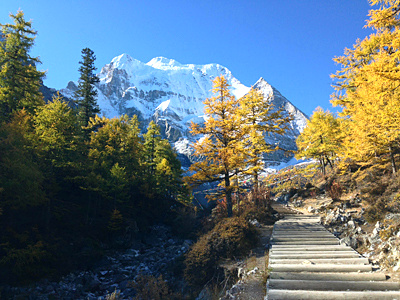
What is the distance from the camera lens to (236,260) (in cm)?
894

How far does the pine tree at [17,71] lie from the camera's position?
18.7m

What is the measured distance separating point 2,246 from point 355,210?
19.7m

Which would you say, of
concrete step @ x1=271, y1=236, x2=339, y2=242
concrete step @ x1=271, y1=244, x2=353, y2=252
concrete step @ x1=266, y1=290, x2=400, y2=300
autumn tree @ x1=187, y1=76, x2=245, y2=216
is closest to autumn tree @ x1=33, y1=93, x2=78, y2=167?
autumn tree @ x1=187, y1=76, x2=245, y2=216

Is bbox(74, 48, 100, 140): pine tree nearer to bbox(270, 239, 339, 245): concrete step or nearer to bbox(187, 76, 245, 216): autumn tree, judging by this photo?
bbox(187, 76, 245, 216): autumn tree

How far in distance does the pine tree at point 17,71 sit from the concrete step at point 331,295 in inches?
853

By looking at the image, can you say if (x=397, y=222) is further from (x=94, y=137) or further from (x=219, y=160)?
(x=94, y=137)

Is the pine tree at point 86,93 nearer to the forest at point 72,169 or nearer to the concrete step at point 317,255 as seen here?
the forest at point 72,169

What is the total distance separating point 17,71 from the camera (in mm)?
19609

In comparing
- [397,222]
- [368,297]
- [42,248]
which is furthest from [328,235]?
[42,248]

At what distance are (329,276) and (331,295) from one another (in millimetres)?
1127

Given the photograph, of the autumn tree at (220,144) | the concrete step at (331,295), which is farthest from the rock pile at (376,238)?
the autumn tree at (220,144)

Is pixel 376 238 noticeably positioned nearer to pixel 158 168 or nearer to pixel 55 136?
pixel 55 136

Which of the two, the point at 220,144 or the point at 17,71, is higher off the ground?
the point at 17,71

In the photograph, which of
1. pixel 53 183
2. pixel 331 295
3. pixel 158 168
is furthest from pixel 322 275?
pixel 158 168
